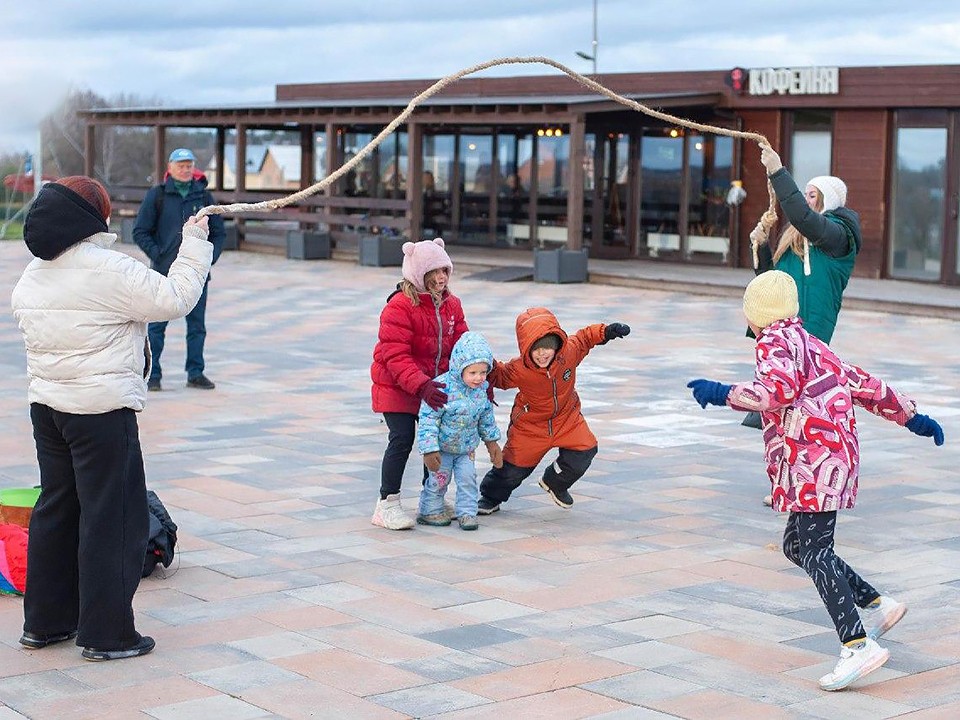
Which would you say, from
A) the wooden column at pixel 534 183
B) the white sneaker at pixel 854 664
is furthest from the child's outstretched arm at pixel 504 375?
the wooden column at pixel 534 183

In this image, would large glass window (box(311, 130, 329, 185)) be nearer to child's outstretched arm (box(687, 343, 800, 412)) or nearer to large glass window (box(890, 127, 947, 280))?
large glass window (box(890, 127, 947, 280))

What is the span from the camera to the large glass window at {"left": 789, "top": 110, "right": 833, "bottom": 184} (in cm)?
2392

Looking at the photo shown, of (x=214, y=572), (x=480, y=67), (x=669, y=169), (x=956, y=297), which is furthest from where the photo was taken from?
(x=669, y=169)

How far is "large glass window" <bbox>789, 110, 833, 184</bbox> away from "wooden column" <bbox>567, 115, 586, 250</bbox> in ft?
11.3

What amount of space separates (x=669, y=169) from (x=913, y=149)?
482 cm

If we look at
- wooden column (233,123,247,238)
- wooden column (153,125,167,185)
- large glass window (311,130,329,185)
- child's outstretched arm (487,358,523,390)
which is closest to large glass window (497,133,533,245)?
large glass window (311,130,329,185)

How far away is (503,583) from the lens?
6348 millimetres

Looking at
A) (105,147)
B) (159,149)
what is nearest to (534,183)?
(159,149)

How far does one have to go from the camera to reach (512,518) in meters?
7.68

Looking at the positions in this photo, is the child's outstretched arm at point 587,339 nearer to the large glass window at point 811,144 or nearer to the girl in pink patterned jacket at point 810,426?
the girl in pink patterned jacket at point 810,426

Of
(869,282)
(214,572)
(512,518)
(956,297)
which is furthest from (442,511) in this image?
(869,282)

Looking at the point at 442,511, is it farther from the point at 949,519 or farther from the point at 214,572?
the point at 949,519

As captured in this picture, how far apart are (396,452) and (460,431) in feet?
1.05

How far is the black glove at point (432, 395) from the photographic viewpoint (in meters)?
7.02
